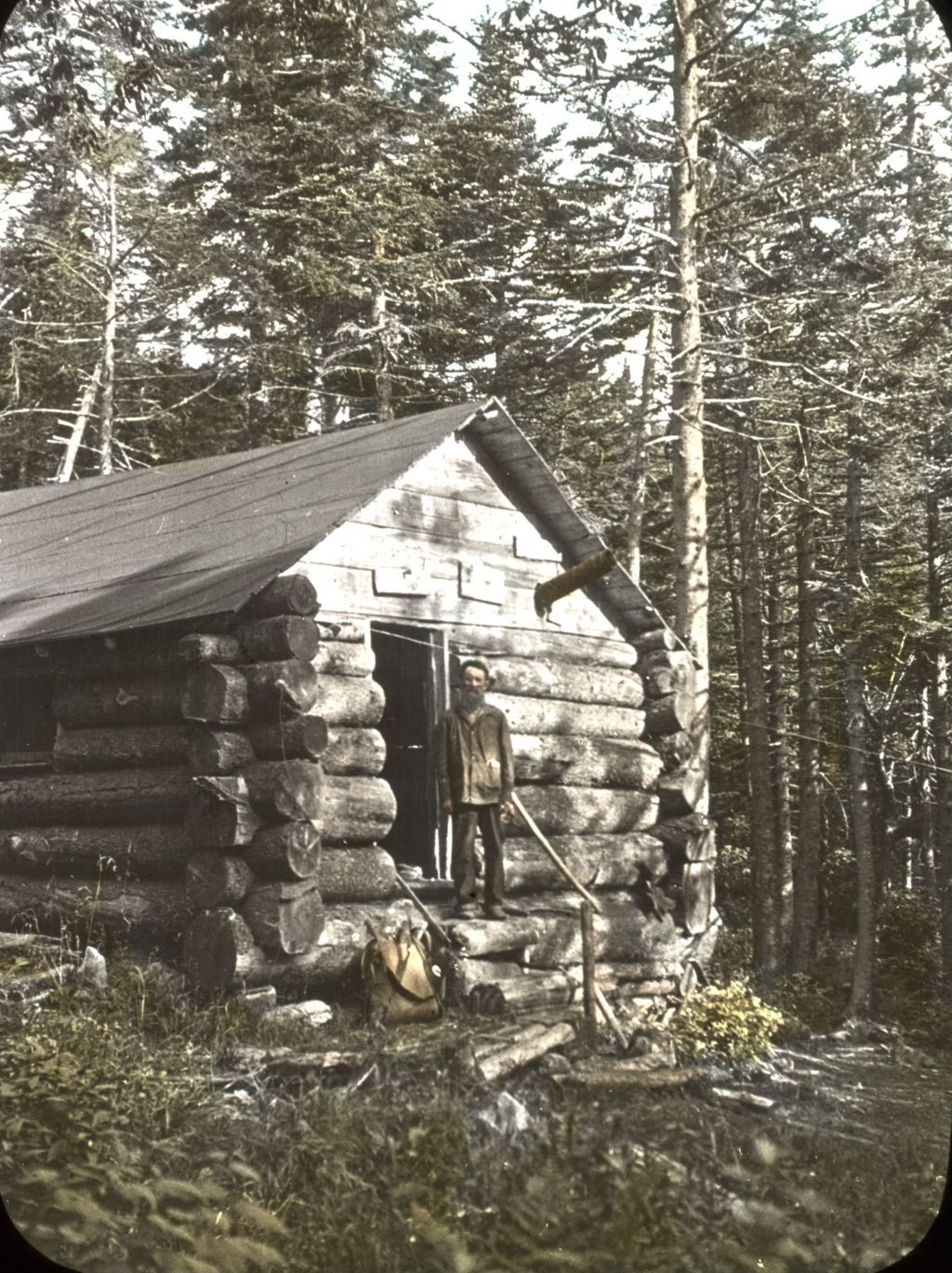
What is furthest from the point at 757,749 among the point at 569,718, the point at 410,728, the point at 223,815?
the point at 223,815

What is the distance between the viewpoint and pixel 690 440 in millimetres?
12172

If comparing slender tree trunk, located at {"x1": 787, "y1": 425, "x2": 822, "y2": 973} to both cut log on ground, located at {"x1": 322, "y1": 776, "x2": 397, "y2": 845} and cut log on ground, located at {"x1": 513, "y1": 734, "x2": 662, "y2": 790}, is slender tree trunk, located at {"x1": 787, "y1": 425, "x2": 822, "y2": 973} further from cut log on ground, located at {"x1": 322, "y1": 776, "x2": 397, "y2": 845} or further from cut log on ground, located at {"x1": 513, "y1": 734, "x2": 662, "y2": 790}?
cut log on ground, located at {"x1": 322, "y1": 776, "x2": 397, "y2": 845}

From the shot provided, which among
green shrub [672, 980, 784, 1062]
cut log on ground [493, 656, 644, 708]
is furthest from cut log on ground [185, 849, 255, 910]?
green shrub [672, 980, 784, 1062]

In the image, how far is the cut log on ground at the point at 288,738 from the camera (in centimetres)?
926

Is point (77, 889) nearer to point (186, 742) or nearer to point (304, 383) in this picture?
point (186, 742)

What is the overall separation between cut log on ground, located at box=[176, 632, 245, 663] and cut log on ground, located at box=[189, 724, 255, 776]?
48 cm

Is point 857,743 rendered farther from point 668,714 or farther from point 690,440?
point 690,440

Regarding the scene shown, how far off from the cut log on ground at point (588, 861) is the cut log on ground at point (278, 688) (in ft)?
7.81

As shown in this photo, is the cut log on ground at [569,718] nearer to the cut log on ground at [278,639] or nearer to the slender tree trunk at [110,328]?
the cut log on ground at [278,639]

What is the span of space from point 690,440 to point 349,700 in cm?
424

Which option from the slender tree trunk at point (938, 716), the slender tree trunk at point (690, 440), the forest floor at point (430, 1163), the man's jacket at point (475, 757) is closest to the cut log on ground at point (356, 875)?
the man's jacket at point (475, 757)

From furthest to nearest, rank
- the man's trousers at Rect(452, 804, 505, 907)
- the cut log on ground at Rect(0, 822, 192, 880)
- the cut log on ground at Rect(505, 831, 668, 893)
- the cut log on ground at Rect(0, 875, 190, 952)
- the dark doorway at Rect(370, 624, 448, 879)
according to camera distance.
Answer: the dark doorway at Rect(370, 624, 448, 879) < the cut log on ground at Rect(505, 831, 668, 893) < the man's trousers at Rect(452, 804, 505, 907) < the cut log on ground at Rect(0, 822, 192, 880) < the cut log on ground at Rect(0, 875, 190, 952)

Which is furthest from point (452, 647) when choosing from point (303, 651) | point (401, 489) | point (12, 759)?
point (12, 759)

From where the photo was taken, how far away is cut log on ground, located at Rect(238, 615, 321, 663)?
930 centimetres
